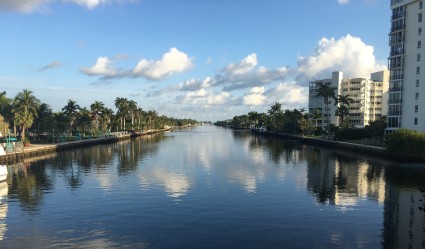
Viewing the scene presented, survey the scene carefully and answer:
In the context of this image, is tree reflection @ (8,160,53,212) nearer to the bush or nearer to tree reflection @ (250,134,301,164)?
tree reflection @ (250,134,301,164)

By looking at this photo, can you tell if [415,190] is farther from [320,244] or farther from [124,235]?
[124,235]

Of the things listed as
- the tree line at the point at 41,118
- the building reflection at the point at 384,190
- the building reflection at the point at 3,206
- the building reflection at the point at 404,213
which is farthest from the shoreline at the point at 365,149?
the tree line at the point at 41,118

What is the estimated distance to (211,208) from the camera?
34.4 m

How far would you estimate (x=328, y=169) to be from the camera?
211 feet

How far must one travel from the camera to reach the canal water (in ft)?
84.4

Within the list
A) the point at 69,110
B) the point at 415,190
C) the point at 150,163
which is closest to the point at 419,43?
the point at 415,190

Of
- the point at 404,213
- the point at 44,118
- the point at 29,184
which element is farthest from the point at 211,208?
the point at 44,118

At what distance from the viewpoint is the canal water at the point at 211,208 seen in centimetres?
2573

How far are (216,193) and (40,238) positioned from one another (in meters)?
20.2

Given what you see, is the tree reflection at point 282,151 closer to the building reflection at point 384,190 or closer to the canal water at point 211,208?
the building reflection at point 384,190

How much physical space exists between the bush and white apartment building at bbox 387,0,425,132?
1880 centimetres

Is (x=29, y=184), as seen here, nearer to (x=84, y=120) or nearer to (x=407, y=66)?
(x=407, y=66)

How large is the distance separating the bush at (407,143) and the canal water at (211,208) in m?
11.5

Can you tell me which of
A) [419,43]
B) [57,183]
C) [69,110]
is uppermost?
[419,43]
